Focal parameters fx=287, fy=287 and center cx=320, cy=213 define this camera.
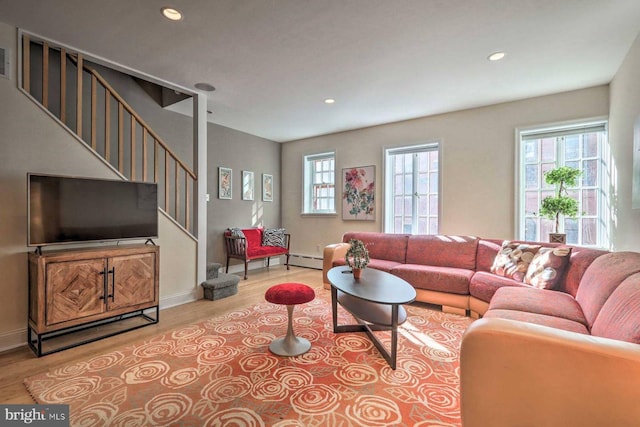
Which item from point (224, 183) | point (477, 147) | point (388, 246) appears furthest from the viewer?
point (224, 183)

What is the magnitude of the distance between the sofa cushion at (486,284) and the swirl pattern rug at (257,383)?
1.78ft

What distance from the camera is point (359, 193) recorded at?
17.2 feet

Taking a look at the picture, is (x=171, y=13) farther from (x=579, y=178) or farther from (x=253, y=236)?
(x=579, y=178)

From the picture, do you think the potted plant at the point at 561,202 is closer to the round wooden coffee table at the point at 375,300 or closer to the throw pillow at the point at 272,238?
the round wooden coffee table at the point at 375,300

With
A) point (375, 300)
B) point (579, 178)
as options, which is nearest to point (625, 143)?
point (579, 178)

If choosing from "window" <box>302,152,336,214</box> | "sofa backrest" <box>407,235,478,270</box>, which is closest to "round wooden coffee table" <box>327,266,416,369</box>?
"sofa backrest" <box>407,235,478,270</box>

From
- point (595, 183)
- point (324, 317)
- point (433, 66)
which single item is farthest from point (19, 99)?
point (595, 183)

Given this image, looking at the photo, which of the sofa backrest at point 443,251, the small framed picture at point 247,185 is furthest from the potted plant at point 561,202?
the small framed picture at point 247,185

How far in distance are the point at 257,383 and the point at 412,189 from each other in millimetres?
3795

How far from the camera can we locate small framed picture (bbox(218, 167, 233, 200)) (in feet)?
16.8

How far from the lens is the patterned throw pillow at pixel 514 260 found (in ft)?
9.55

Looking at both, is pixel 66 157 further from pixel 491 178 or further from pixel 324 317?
pixel 491 178

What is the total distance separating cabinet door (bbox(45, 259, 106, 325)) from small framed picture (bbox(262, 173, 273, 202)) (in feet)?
11.8

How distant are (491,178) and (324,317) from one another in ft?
9.77
